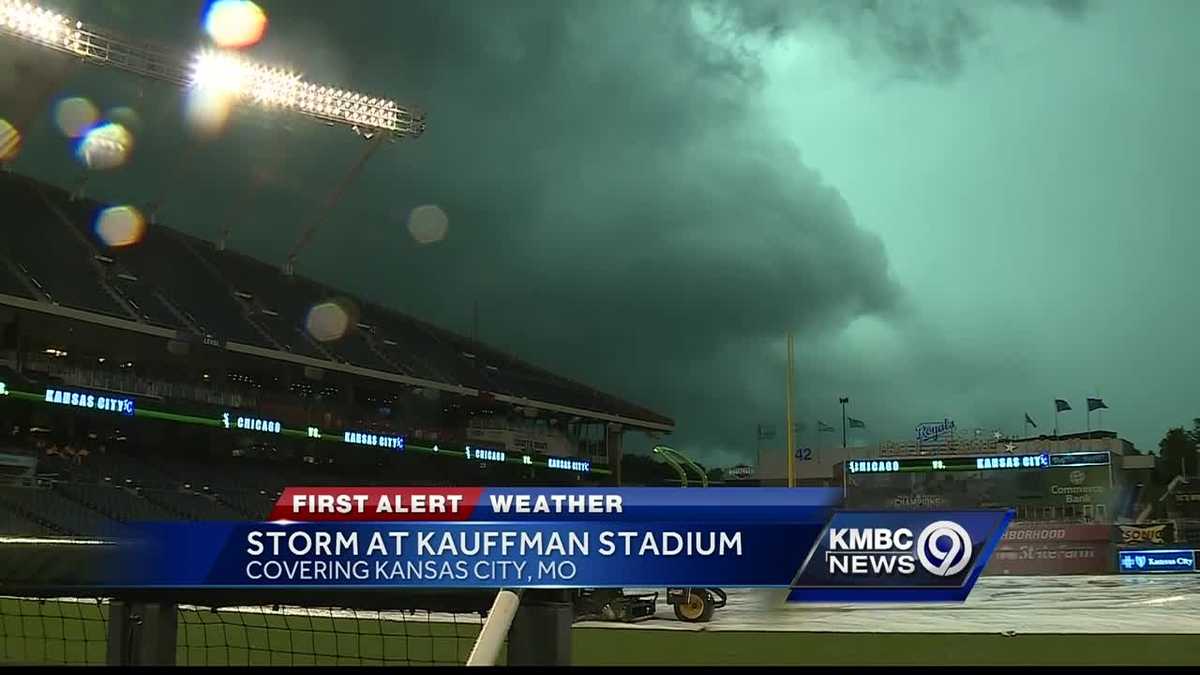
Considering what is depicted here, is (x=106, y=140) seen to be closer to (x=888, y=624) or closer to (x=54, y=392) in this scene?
(x=54, y=392)

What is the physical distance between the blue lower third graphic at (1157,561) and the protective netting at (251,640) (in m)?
31.5

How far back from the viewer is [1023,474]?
4888 cm

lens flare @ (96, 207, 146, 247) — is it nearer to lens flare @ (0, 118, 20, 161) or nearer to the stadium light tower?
the stadium light tower

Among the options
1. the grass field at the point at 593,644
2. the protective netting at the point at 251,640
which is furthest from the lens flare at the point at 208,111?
the protective netting at the point at 251,640

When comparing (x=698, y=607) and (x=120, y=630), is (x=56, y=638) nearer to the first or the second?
(x=120, y=630)

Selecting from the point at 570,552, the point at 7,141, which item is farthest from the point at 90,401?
the point at 570,552

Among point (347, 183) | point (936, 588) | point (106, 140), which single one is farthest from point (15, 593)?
point (106, 140)

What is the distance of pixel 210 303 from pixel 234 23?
11083 mm

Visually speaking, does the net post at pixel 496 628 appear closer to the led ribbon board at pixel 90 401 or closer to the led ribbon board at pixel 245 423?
the led ribbon board at pixel 245 423

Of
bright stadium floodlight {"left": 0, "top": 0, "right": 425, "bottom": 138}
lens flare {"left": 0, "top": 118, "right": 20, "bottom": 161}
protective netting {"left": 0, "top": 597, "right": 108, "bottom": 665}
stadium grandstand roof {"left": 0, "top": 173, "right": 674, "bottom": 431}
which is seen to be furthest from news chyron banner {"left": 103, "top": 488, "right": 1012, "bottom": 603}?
lens flare {"left": 0, "top": 118, "right": 20, "bottom": 161}

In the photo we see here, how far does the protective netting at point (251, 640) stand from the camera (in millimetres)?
9680

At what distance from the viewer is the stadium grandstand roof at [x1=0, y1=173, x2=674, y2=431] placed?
116 feet

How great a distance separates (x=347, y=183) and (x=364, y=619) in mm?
35493

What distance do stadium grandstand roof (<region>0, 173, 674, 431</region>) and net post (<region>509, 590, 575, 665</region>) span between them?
33.8m
